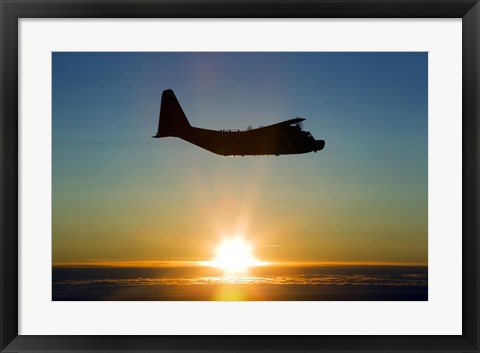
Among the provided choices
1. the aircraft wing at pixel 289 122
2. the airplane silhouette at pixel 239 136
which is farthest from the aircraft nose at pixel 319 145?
the aircraft wing at pixel 289 122

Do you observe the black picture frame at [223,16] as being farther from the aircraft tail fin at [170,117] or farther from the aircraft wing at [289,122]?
the aircraft wing at [289,122]

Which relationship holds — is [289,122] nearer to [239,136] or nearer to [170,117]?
[239,136]

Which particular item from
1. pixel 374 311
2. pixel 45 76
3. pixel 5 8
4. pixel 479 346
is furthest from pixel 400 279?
pixel 5 8

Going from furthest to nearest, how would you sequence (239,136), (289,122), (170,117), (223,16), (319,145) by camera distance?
(239,136) < (170,117) < (289,122) < (319,145) < (223,16)

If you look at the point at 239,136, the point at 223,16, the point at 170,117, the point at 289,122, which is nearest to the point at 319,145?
the point at 289,122

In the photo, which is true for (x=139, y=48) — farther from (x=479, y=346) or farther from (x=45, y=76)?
(x=479, y=346)

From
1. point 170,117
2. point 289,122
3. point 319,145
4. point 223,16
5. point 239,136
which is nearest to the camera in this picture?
point 223,16

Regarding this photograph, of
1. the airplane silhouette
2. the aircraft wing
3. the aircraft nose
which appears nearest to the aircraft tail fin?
the airplane silhouette

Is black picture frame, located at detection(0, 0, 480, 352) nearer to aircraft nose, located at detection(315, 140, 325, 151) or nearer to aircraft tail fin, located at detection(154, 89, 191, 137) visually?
aircraft tail fin, located at detection(154, 89, 191, 137)
